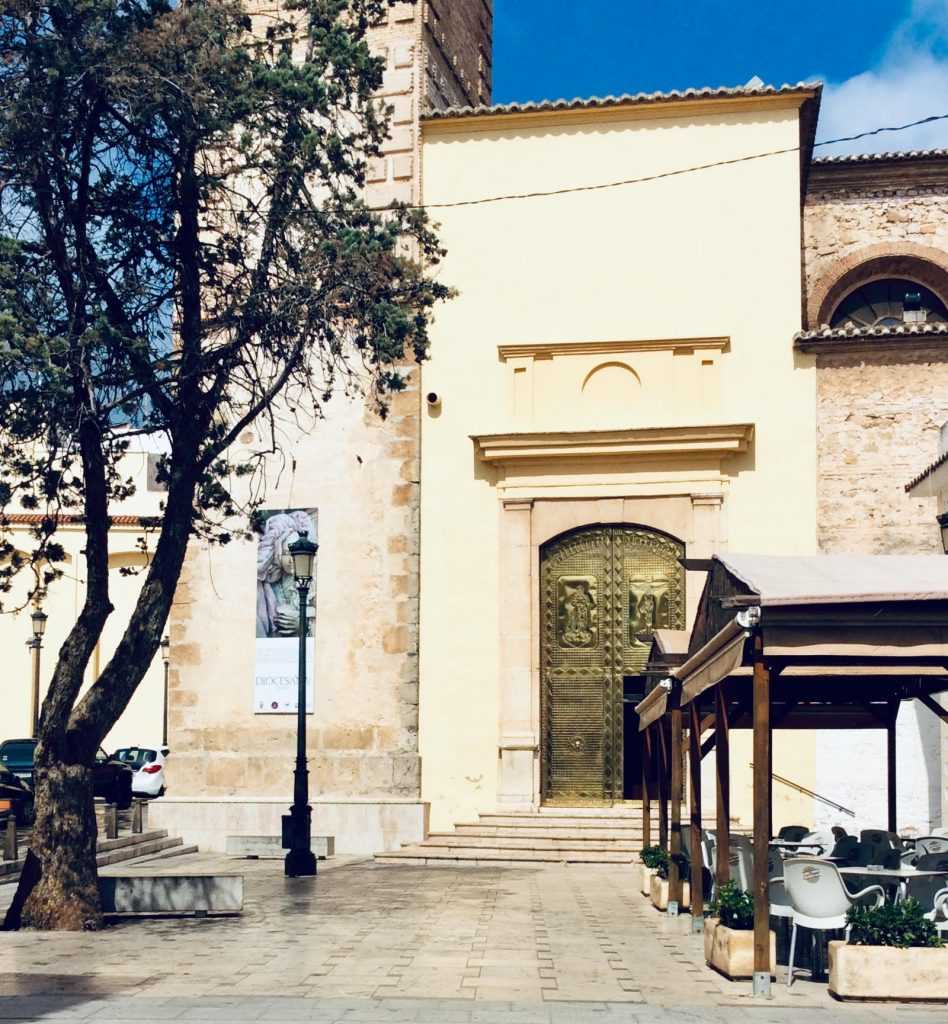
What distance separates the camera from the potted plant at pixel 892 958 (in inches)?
375

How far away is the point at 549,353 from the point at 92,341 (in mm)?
11100

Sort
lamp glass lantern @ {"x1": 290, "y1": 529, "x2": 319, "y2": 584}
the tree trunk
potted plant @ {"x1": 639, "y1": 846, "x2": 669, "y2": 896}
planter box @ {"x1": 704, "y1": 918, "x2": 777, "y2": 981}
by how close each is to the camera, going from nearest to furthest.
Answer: planter box @ {"x1": 704, "y1": 918, "x2": 777, "y2": 981} → the tree trunk → potted plant @ {"x1": 639, "y1": 846, "x2": 669, "y2": 896} → lamp glass lantern @ {"x1": 290, "y1": 529, "x2": 319, "y2": 584}

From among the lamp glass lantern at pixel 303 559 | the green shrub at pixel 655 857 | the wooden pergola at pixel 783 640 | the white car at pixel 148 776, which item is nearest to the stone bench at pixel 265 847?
the lamp glass lantern at pixel 303 559

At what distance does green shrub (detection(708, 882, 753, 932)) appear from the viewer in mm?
10500

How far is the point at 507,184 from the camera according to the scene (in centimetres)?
2398

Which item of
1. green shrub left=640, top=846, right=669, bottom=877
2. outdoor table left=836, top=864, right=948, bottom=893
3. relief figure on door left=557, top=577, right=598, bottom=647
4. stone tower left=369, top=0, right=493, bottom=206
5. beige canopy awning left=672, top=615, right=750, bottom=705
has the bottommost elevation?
green shrub left=640, top=846, right=669, bottom=877

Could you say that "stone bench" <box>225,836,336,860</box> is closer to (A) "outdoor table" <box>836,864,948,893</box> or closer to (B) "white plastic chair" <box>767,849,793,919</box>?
(A) "outdoor table" <box>836,864,948,893</box>

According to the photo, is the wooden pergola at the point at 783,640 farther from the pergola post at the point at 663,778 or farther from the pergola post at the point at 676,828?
the pergola post at the point at 663,778

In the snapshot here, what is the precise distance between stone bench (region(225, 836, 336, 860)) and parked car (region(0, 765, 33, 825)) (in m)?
3.92

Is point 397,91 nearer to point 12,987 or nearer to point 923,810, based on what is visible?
point 923,810

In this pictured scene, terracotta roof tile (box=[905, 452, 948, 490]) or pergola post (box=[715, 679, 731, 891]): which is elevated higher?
terracotta roof tile (box=[905, 452, 948, 490])

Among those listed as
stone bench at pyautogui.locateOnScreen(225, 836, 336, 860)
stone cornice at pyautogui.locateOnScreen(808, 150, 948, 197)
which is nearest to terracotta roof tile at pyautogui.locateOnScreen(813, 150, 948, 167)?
stone cornice at pyautogui.locateOnScreen(808, 150, 948, 197)

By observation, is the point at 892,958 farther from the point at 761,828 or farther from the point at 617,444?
the point at 617,444

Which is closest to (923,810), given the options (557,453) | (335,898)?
(557,453)
